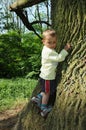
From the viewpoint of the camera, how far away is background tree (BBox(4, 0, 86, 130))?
16.0 feet

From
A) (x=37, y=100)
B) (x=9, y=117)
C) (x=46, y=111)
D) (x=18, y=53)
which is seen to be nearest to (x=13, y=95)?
(x=9, y=117)

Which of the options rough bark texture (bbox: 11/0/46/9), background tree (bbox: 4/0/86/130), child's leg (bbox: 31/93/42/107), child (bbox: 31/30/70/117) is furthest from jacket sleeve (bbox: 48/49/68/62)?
rough bark texture (bbox: 11/0/46/9)

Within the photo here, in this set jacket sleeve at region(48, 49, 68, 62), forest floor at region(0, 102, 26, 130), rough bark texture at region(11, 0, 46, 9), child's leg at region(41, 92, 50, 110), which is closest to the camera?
jacket sleeve at region(48, 49, 68, 62)

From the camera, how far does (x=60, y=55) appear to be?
507 cm

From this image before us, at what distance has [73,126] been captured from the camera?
4836mm

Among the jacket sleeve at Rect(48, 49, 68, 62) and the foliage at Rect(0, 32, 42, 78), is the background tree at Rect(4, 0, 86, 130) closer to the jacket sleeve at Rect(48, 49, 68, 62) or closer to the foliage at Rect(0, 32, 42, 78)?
the jacket sleeve at Rect(48, 49, 68, 62)

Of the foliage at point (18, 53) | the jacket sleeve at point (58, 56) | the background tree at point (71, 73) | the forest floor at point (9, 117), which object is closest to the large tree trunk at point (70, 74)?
the background tree at point (71, 73)

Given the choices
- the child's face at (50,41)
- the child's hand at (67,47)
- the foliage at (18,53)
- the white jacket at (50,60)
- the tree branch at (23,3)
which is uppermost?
the tree branch at (23,3)

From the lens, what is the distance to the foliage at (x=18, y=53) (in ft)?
73.0

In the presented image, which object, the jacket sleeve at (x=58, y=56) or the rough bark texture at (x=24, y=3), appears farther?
the rough bark texture at (x=24, y=3)

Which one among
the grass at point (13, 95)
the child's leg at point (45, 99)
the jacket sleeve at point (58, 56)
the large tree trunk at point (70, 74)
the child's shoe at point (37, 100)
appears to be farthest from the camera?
the grass at point (13, 95)

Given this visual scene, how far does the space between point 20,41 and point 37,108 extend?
58.8ft

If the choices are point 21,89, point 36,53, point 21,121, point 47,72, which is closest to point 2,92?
point 21,89

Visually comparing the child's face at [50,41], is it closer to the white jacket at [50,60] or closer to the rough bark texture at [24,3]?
the white jacket at [50,60]
